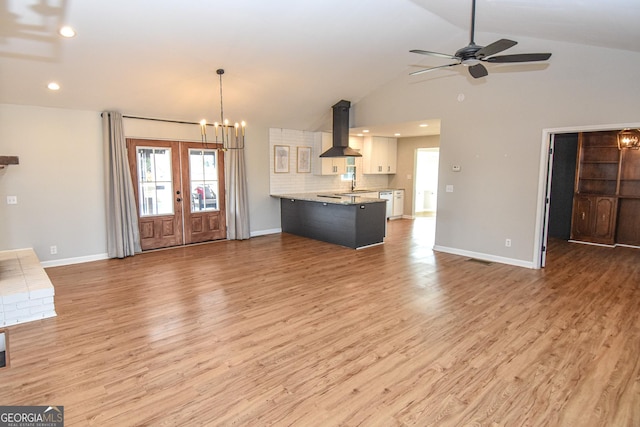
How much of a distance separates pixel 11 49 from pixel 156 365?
3933 millimetres

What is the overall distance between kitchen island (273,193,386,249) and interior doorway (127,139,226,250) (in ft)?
5.05

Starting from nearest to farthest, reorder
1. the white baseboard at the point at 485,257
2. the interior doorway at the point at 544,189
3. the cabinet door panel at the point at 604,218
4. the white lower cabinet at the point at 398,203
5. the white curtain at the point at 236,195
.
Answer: the interior doorway at the point at 544,189
the white baseboard at the point at 485,257
the cabinet door panel at the point at 604,218
the white curtain at the point at 236,195
the white lower cabinet at the point at 398,203

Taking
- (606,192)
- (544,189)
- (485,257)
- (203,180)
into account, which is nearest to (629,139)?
(606,192)

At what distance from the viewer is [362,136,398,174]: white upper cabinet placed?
9.81 metres

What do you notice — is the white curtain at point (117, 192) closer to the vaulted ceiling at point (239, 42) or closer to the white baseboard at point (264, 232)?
the vaulted ceiling at point (239, 42)

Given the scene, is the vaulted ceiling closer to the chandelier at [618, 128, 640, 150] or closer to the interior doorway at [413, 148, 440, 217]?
the chandelier at [618, 128, 640, 150]

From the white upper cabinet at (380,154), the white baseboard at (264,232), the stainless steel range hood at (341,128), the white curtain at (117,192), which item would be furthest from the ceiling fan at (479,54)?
the white upper cabinet at (380,154)

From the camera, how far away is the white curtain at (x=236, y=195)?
725 centimetres

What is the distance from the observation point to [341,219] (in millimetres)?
6762

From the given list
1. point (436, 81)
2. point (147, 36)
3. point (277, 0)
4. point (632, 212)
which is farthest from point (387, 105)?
point (632, 212)

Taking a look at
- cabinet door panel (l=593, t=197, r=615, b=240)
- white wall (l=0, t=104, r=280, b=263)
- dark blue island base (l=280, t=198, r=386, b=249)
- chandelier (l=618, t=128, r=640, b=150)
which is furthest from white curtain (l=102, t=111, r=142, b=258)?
chandelier (l=618, t=128, r=640, b=150)

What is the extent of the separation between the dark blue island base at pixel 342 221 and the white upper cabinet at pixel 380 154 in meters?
3.03

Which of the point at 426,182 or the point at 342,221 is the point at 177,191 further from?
the point at 426,182

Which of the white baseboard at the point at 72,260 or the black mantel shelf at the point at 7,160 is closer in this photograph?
the black mantel shelf at the point at 7,160
